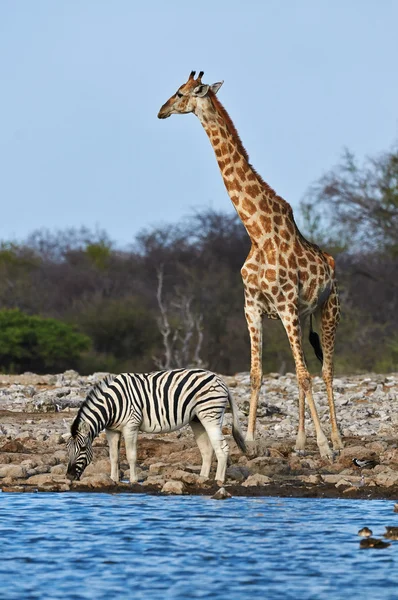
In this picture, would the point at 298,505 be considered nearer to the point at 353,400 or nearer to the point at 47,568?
the point at 47,568

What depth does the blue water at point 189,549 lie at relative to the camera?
641cm

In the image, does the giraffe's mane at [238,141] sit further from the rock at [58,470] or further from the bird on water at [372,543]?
the bird on water at [372,543]

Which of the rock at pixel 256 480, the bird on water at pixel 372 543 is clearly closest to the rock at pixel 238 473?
the rock at pixel 256 480

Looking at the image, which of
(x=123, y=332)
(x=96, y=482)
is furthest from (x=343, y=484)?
(x=123, y=332)

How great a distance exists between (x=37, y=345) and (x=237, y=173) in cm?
1906

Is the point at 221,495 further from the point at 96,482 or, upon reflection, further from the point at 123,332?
the point at 123,332

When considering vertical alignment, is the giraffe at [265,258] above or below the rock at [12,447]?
above

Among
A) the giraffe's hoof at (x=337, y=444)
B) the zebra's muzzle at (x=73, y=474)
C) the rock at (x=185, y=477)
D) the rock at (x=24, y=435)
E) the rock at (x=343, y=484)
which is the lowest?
the rock at (x=343, y=484)

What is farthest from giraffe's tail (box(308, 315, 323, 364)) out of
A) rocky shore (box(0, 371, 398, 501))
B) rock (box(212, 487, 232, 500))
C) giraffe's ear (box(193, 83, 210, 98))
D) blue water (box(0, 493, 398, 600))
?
rock (box(212, 487, 232, 500))

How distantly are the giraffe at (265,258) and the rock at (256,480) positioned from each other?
1.17m

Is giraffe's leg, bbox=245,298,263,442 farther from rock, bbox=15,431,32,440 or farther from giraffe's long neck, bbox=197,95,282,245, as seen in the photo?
rock, bbox=15,431,32,440

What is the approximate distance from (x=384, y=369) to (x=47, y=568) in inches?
782

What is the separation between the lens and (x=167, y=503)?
8.97 meters

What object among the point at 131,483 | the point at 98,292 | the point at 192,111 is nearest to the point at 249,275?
the point at 192,111
